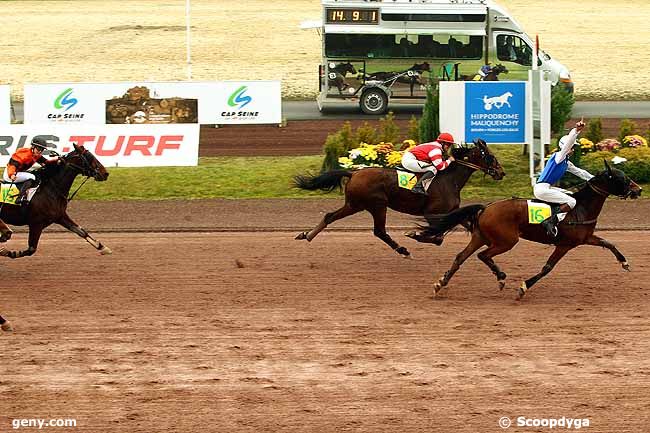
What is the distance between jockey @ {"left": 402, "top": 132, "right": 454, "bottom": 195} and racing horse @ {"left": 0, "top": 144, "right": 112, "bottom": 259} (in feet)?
14.8

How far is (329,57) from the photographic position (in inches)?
1252

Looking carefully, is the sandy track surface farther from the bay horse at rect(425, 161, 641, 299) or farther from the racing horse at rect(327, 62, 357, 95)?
the racing horse at rect(327, 62, 357, 95)

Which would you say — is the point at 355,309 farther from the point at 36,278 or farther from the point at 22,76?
the point at 22,76

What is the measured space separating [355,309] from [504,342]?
6.94 feet

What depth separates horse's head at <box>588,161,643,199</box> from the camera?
44.7 feet

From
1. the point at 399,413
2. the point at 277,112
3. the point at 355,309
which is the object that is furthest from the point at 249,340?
the point at 277,112

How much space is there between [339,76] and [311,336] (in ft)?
67.5

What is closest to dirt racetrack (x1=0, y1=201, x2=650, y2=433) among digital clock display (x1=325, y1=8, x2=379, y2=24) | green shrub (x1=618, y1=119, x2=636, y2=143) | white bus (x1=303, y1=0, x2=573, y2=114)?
green shrub (x1=618, y1=119, x2=636, y2=143)

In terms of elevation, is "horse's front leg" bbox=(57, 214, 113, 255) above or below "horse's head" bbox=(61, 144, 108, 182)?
below

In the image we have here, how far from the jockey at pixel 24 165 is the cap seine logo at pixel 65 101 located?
11949 mm

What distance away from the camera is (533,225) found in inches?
545

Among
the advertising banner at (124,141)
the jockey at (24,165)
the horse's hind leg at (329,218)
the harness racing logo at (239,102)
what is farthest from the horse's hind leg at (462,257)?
the harness racing logo at (239,102)

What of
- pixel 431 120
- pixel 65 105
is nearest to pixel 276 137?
pixel 65 105

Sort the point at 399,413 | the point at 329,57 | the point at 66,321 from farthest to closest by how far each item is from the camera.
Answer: the point at 329,57 → the point at 66,321 → the point at 399,413
